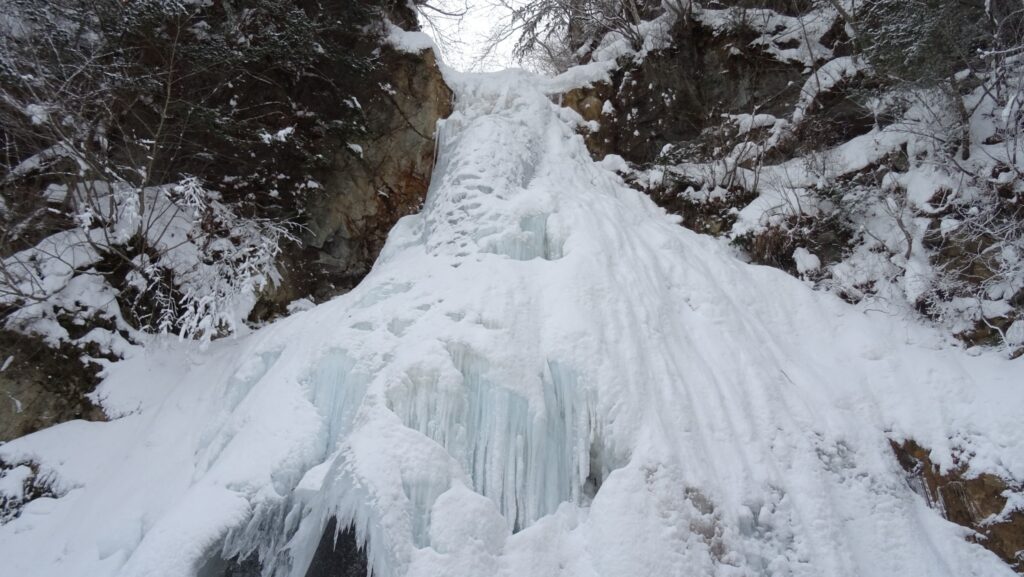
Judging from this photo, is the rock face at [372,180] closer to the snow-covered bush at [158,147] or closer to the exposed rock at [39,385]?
the snow-covered bush at [158,147]

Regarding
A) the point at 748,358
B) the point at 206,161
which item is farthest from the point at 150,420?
the point at 748,358

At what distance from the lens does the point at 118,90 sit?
552 centimetres

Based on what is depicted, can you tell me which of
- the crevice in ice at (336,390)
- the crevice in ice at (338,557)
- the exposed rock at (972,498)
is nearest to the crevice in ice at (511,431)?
the crevice in ice at (336,390)

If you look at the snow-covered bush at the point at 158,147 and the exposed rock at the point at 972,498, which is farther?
the snow-covered bush at the point at 158,147

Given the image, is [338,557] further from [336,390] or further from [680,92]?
[680,92]

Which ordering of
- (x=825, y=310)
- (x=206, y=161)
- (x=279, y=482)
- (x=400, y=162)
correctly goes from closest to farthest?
(x=279, y=482), (x=825, y=310), (x=206, y=161), (x=400, y=162)

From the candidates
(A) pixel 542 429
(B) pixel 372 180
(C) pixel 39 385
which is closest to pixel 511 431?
(A) pixel 542 429

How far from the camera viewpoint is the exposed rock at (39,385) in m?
4.89

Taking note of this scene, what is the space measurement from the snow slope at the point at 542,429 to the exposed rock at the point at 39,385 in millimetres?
172

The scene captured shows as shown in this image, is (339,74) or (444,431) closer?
(444,431)

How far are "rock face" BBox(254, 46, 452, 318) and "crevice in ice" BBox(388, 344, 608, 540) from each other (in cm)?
360

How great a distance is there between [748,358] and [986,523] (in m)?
1.86

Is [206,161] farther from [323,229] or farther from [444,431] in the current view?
[444,431]

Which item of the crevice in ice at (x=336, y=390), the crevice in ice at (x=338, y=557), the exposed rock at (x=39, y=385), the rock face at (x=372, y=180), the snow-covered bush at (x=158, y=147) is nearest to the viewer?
the crevice in ice at (x=338, y=557)
